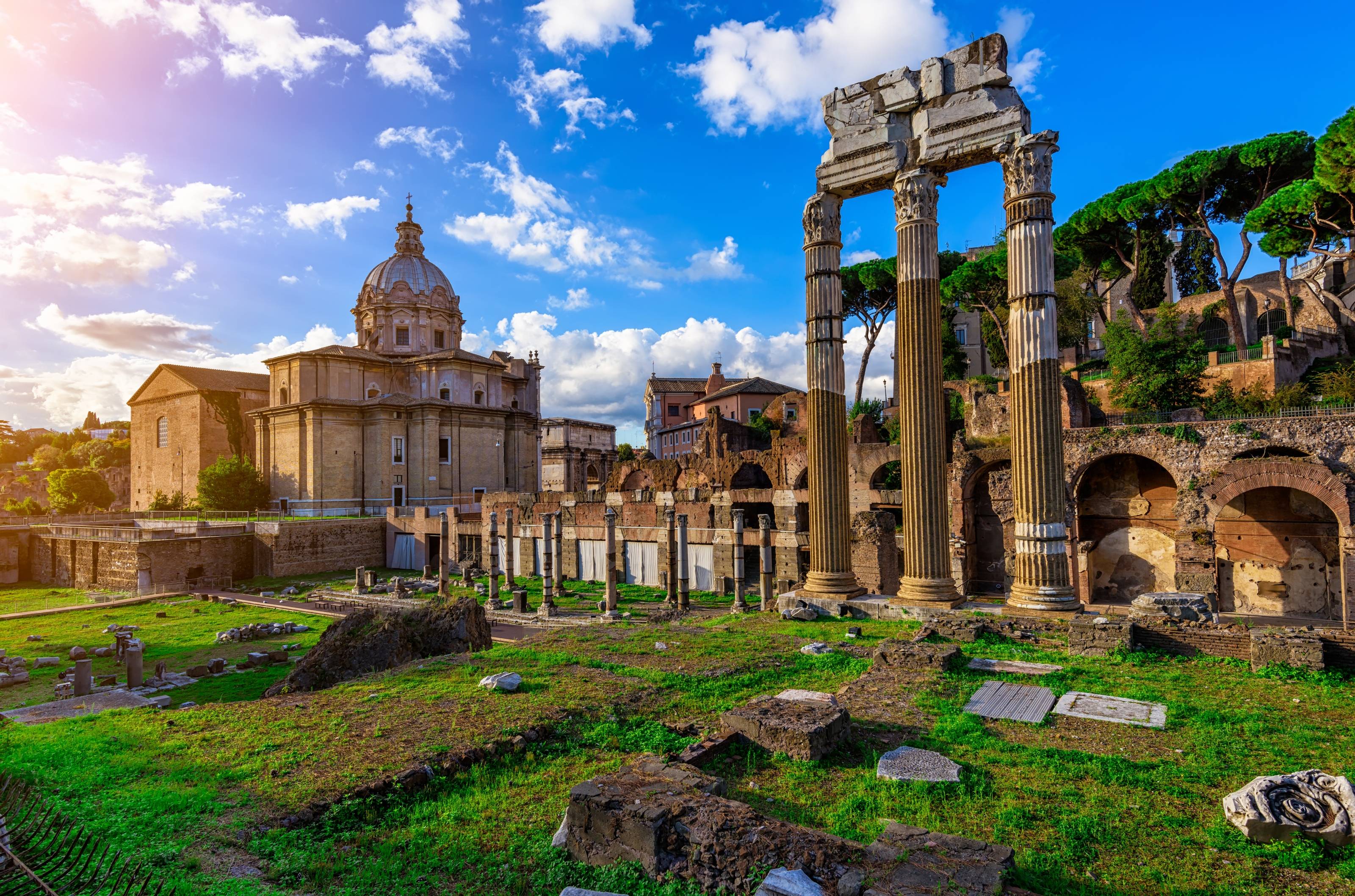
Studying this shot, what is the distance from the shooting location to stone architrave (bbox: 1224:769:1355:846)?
4695mm

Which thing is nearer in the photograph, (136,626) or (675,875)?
(675,875)

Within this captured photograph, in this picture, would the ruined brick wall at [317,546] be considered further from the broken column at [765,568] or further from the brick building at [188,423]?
the broken column at [765,568]

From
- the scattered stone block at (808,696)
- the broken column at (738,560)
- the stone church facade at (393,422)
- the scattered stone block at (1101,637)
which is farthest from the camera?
the stone church facade at (393,422)

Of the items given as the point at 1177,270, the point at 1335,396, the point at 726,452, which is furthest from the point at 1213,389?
the point at 726,452

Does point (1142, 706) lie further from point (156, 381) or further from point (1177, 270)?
point (156, 381)

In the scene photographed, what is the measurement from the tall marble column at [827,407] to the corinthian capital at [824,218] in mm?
11

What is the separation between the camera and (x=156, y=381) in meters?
49.7

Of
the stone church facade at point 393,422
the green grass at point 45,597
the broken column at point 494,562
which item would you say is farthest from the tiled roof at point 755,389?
the green grass at point 45,597

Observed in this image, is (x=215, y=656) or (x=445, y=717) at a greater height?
(x=445, y=717)

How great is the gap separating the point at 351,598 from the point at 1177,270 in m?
46.6

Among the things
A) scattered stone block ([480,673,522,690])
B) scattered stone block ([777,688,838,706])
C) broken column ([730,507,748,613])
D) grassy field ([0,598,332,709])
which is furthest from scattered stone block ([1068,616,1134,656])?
grassy field ([0,598,332,709])

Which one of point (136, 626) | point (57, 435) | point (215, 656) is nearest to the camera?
point (215, 656)

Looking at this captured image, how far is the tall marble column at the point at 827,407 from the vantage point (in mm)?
14039

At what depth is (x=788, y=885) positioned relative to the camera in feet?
13.3
